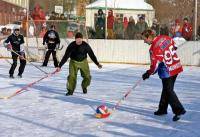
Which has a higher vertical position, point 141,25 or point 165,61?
point 141,25

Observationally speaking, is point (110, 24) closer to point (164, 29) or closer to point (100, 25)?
point (100, 25)

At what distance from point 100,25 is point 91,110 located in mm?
12059

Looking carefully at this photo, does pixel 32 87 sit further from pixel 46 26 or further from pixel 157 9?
pixel 157 9

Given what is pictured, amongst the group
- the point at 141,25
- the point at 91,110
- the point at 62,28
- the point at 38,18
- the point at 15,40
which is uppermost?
the point at 38,18

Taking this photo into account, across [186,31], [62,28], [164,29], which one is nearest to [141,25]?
[164,29]

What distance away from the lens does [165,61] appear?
27.2ft

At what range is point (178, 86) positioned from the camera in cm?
1380

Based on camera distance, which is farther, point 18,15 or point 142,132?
point 18,15

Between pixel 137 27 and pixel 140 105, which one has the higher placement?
pixel 137 27

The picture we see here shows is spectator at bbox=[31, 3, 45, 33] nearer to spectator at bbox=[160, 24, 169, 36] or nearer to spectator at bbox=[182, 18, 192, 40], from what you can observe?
spectator at bbox=[160, 24, 169, 36]

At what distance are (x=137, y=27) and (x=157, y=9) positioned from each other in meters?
4.90

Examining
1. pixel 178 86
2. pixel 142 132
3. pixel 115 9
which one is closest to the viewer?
pixel 142 132

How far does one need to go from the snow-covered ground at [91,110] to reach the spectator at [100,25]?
20.6 feet

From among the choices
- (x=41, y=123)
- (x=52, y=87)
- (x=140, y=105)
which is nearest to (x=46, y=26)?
(x=52, y=87)
